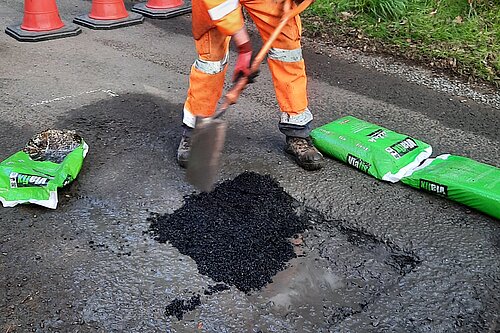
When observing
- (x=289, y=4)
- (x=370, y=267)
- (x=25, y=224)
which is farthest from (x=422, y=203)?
(x=25, y=224)

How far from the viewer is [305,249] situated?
2.76 metres

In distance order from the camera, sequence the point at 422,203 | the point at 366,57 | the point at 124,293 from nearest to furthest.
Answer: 1. the point at 124,293
2. the point at 422,203
3. the point at 366,57

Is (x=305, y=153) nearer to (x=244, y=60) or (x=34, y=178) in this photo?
(x=244, y=60)

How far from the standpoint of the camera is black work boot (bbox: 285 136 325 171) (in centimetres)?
334

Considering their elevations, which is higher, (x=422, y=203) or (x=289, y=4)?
(x=289, y=4)

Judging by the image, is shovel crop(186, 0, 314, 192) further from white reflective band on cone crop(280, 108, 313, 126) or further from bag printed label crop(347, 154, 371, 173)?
bag printed label crop(347, 154, 371, 173)

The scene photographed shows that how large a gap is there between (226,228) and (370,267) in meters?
0.71

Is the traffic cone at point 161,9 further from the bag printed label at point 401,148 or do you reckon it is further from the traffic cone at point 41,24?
the bag printed label at point 401,148

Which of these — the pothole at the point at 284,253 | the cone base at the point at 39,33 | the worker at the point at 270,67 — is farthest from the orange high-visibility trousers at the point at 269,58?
the cone base at the point at 39,33

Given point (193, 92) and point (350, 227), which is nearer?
point (350, 227)

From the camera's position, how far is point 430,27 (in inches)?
213

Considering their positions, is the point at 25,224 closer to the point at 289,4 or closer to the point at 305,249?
the point at 305,249

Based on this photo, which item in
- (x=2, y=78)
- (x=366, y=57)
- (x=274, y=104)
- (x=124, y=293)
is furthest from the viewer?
(x=366, y=57)

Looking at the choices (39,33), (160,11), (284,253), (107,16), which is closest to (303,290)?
(284,253)
